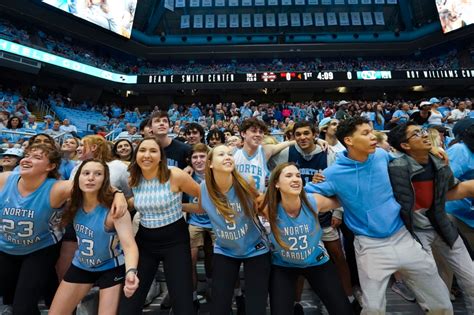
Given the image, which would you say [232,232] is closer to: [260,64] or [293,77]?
[293,77]

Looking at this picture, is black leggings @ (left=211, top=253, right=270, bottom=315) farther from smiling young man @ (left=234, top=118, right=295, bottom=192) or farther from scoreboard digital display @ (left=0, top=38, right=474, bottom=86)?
scoreboard digital display @ (left=0, top=38, right=474, bottom=86)

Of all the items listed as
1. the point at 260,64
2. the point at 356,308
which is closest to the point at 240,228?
the point at 356,308

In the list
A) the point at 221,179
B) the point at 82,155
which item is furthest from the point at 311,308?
the point at 82,155

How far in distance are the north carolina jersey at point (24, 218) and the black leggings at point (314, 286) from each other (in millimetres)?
2154

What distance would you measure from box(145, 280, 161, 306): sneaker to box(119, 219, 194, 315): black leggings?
91 cm

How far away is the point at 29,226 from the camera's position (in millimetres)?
2377

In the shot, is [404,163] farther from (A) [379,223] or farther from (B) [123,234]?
(B) [123,234]

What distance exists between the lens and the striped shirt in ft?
7.98

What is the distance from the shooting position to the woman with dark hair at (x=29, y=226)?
2.36m

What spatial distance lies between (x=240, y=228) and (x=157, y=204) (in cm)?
79

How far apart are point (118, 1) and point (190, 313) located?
25.8 m

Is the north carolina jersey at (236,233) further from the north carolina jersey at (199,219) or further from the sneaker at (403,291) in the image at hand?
the sneaker at (403,291)

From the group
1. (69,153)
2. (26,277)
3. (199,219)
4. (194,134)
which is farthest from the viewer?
(194,134)

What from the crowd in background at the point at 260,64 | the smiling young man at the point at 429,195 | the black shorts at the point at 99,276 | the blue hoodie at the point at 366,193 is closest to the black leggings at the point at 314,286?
the blue hoodie at the point at 366,193
